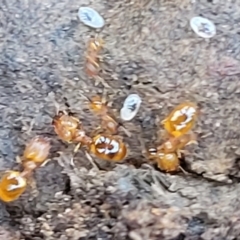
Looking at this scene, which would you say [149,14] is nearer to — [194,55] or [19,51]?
[194,55]

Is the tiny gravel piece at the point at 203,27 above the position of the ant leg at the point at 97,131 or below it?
above

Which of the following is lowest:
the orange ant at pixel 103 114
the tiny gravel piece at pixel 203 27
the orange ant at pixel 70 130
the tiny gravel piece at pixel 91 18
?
the orange ant at pixel 70 130

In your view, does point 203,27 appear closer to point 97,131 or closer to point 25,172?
point 97,131

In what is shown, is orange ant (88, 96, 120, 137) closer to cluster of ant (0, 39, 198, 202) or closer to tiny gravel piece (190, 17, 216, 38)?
cluster of ant (0, 39, 198, 202)

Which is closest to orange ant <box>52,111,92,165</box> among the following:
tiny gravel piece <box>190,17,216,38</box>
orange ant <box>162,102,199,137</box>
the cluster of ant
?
the cluster of ant

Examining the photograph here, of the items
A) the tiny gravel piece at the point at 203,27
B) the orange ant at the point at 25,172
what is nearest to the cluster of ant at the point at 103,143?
the orange ant at the point at 25,172

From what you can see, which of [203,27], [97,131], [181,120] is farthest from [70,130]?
[203,27]

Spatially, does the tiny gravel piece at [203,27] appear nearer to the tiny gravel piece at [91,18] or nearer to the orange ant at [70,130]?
the tiny gravel piece at [91,18]
